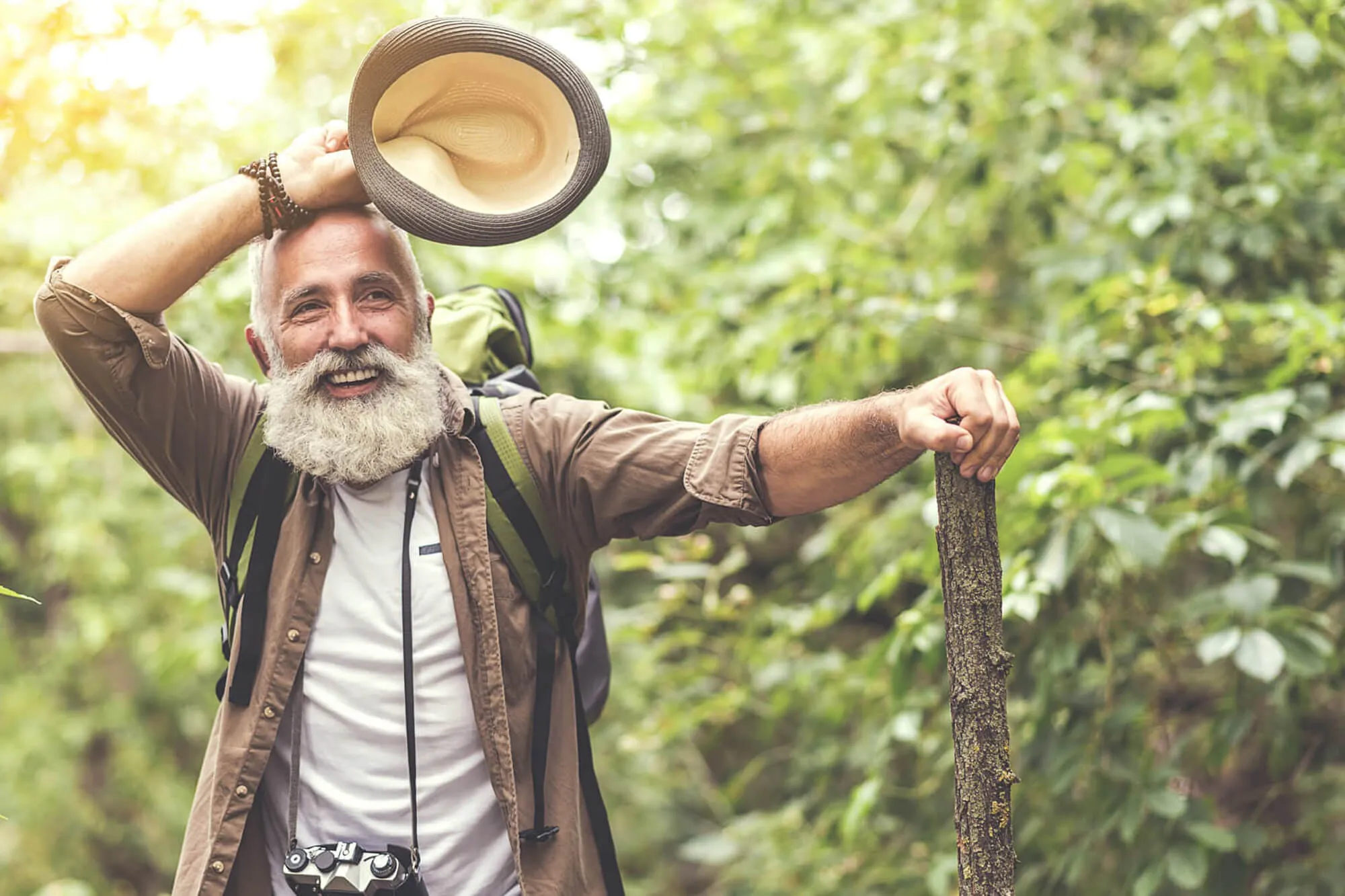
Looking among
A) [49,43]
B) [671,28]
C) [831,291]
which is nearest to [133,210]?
[49,43]

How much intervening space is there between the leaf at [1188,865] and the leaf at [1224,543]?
632 mm

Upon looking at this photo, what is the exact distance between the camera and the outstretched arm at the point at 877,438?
1.74m

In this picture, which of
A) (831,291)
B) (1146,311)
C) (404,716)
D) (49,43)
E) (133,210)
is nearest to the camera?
(404,716)

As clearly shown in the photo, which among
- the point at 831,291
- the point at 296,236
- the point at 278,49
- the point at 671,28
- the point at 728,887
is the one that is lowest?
the point at 728,887

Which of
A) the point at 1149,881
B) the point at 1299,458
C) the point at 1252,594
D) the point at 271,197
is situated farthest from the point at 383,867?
the point at 1299,458

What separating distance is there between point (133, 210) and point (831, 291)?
10.4 feet

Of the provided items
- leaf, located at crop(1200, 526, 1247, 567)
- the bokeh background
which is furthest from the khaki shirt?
leaf, located at crop(1200, 526, 1247, 567)

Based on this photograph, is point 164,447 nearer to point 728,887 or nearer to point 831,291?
point 831,291

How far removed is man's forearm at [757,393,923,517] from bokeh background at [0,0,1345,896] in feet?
2.32

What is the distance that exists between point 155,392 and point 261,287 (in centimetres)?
29

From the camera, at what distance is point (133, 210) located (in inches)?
203

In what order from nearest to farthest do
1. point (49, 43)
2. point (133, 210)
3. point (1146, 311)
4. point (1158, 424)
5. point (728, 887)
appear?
point (1158, 424)
point (1146, 311)
point (49, 43)
point (728, 887)
point (133, 210)

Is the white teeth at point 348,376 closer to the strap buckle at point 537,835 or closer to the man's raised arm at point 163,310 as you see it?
the man's raised arm at point 163,310

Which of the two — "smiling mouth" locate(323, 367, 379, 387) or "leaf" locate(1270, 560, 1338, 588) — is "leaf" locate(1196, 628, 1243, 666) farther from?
"smiling mouth" locate(323, 367, 379, 387)
